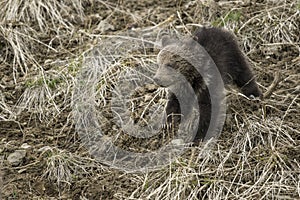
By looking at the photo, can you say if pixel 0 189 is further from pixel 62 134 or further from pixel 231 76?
pixel 231 76

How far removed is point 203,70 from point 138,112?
2.30 ft

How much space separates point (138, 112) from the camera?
17.2 feet

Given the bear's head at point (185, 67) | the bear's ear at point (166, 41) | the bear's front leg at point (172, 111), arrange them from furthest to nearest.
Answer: the bear's ear at point (166, 41) < the bear's front leg at point (172, 111) < the bear's head at point (185, 67)

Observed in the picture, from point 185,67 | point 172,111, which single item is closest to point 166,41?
point 185,67

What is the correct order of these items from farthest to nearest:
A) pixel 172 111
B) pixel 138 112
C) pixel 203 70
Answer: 1. pixel 138 112
2. pixel 172 111
3. pixel 203 70

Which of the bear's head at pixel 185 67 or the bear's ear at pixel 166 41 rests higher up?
the bear's ear at pixel 166 41

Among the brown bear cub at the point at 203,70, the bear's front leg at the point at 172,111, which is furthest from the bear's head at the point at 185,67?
the bear's front leg at the point at 172,111

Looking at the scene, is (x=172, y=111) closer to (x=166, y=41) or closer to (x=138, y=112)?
(x=138, y=112)

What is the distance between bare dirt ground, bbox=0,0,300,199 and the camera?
440 centimetres

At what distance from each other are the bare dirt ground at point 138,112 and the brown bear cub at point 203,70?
0.59 feet

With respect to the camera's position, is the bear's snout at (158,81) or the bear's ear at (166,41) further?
the bear's ear at (166,41)

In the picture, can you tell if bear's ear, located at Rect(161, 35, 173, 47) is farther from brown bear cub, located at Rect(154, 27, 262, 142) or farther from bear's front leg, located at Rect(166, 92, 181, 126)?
bear's front leg, located at Rect(166, 92, 181, 126)

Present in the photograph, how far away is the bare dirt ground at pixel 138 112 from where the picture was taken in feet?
14.4

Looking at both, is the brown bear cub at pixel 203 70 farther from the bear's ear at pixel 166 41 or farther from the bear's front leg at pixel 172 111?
the bear's ear at pixel 166 41
